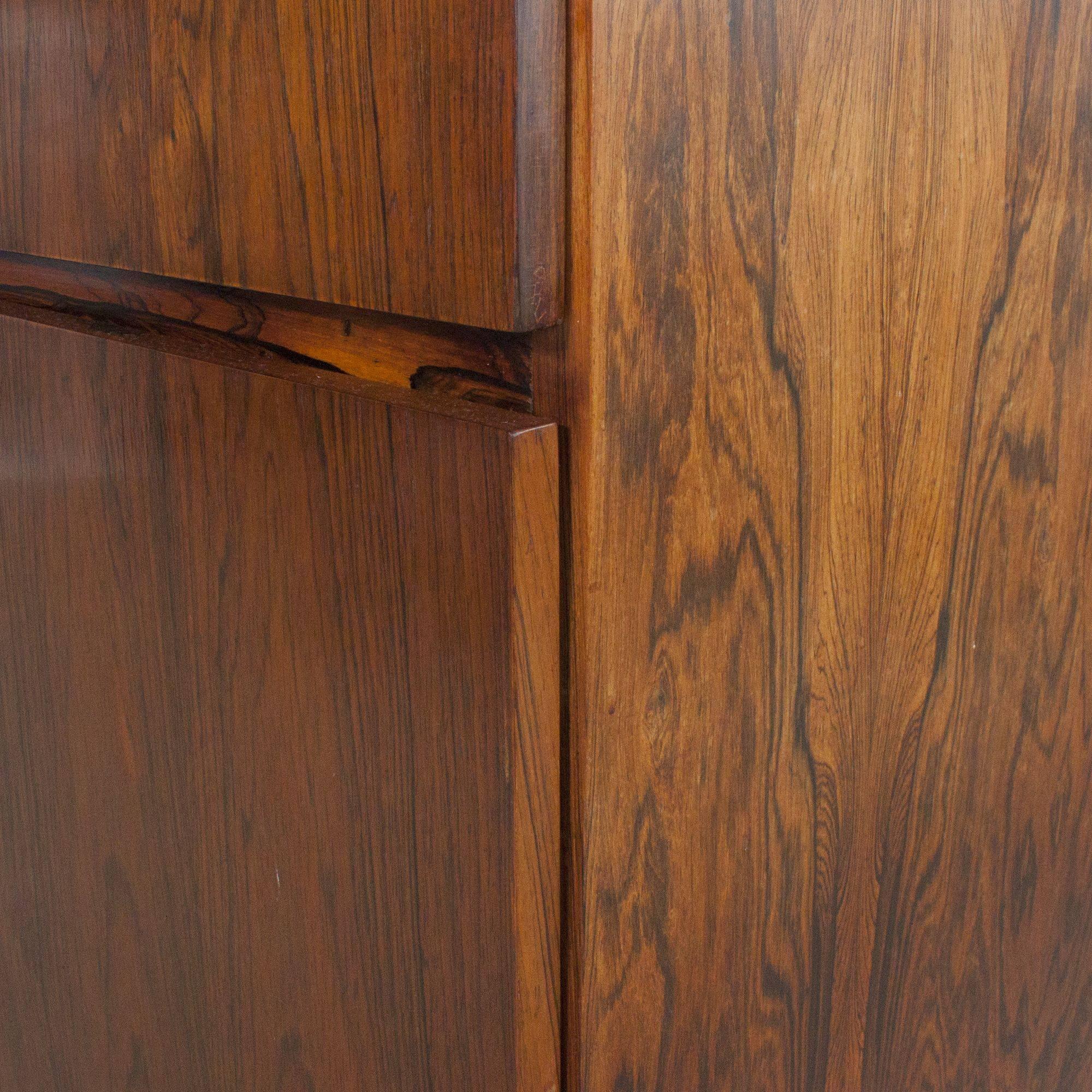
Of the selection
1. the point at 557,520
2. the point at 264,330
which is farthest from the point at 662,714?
the point at 264,330

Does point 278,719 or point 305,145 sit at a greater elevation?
point 305,145

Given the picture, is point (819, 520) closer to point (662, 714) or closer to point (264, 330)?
point (662, 714)

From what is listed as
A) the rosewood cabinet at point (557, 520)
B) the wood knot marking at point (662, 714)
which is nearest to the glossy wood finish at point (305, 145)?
the rosewood cabinet at point (557, 520)

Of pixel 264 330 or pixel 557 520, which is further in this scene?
pixel 264 330

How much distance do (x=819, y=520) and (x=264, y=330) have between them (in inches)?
9.6

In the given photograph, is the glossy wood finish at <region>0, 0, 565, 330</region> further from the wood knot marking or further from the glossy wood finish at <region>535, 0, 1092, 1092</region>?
the wood knot marking

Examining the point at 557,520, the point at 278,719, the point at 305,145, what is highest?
the point at 305,145

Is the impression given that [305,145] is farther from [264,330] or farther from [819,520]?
[819,520]

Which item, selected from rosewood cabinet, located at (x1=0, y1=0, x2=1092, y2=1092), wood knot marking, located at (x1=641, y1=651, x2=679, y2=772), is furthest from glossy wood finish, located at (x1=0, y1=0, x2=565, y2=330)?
wood knot marking, located at (x1=641, y1=651, x2=679, y2=772)

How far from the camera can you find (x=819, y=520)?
0.55 metres

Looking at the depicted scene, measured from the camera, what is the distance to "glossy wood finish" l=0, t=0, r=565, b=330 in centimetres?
43

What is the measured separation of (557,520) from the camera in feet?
1.53

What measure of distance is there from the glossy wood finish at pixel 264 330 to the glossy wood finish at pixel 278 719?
23 mm

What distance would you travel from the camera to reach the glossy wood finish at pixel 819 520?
1.52 ft
